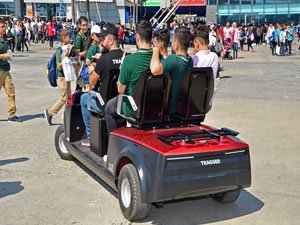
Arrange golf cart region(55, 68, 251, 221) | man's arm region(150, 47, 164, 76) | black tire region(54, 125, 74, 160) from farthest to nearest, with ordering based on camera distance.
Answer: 1. black tire region(54, 125, 74, 160)
2. man's arm region(150, 47, 164, 76)
3. golf cart region(55, 68, 251, 221)

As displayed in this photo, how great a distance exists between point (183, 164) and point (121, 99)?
3.68 feet

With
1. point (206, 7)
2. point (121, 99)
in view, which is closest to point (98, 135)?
point (121, 99)

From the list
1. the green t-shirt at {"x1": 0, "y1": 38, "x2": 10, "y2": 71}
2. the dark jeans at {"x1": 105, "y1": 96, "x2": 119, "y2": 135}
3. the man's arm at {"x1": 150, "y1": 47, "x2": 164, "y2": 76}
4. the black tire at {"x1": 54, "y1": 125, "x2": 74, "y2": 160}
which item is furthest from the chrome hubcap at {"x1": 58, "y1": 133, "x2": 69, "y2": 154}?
the green t-shirt at {"x1": 0, "y1": 38, "x2": 10, "y2": 71}

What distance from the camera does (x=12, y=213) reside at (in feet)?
14.3

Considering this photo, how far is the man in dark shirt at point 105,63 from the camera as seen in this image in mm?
5012

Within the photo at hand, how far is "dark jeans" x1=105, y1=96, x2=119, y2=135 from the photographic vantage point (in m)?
4.79

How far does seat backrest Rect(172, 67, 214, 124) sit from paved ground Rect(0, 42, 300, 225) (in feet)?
2.96

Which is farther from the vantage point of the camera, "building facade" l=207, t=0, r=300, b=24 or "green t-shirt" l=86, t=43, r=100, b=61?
"building facade" l=207, t=0, r=300, b=24

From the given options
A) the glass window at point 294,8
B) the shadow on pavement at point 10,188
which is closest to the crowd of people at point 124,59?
the shadow on pavement at point 10,188

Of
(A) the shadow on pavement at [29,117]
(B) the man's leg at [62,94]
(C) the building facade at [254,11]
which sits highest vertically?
(C) the building facade at [254,11]

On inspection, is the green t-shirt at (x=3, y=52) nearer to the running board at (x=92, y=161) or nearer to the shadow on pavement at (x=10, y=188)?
the running board at (x=92, y=161)

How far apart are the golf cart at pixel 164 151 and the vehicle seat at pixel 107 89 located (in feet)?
0.04

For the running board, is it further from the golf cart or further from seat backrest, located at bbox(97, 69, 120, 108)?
seat backrest, located at bbox(97, 69, 120, 108)

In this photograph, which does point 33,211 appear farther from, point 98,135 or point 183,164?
point 183,164
